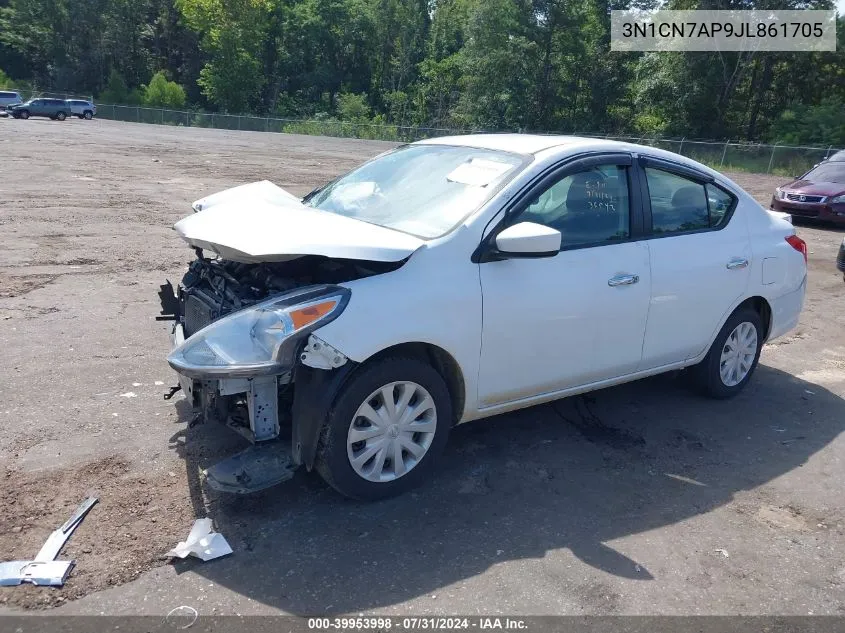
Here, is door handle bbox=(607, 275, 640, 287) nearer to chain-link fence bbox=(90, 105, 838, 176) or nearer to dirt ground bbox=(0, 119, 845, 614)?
dirt ground bbox=(0, 119, 845, 614)

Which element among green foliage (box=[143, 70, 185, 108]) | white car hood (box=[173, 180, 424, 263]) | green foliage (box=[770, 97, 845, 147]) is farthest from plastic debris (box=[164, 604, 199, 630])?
green foliage (box=[143, 70, 185, 108])

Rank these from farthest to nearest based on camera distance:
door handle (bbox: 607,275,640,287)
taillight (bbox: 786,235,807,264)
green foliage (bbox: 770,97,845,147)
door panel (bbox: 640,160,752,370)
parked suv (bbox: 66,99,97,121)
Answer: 1. parked suv (bbox: 66,99,97,121)
2. green foliage (bbox: 770,97,845,147)
3. taillight (bbox: 786,235,807,264)
4. door panel (bbox: 640,160,752,370)
5. door handle (bbox: 607,275,640,287)

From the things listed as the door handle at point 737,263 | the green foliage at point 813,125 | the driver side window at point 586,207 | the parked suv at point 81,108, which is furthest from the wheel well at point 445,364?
the parked suv at point 81,108

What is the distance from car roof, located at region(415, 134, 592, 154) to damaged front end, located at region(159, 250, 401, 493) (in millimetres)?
1364

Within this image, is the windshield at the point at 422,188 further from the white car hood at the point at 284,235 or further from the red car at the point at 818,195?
the red car at the point at 818,195

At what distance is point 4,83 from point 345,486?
7616cm

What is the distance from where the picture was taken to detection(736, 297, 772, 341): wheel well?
576cm

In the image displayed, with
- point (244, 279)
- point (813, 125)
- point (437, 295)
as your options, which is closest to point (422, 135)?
point (813, 125)

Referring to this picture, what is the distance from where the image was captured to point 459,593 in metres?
3.30

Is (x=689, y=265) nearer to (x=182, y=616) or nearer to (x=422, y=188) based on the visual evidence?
(x=422, y=188)

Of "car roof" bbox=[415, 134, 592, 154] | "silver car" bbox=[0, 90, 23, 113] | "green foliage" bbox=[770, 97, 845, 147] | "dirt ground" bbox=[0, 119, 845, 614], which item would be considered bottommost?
"dirt ground" bbox=[0, 119, 845, 614]

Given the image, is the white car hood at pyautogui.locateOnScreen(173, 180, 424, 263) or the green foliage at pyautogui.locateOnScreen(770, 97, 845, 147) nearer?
the white car hood at pyautogui.locateOnScreen(173, 180, 424, 263)

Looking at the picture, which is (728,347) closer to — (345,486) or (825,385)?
(825,385)

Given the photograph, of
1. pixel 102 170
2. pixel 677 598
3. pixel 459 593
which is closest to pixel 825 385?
pixel 677 598
